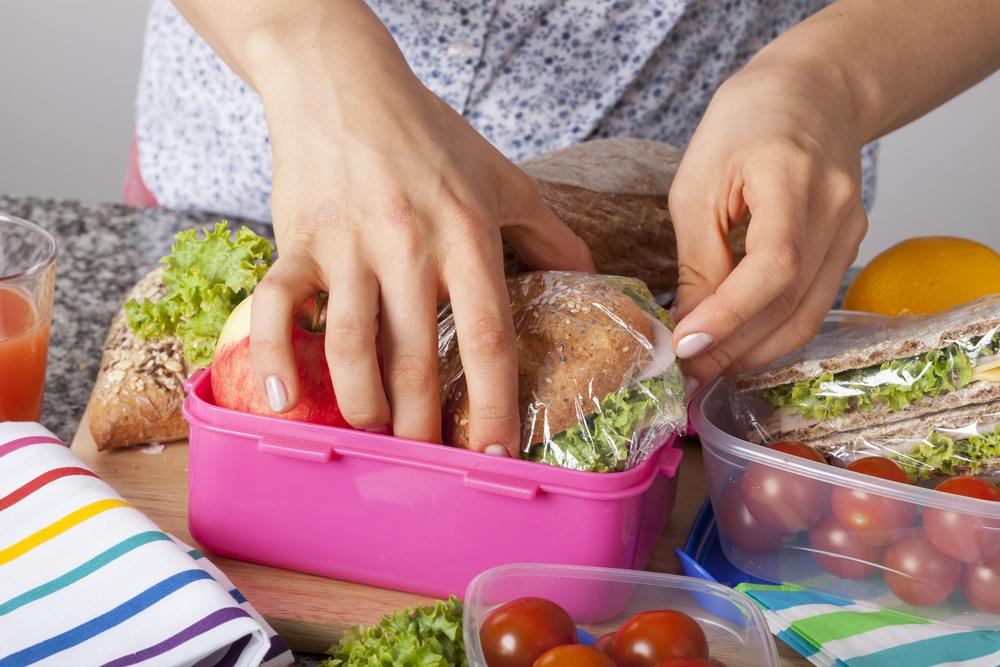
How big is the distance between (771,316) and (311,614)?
1.64ft

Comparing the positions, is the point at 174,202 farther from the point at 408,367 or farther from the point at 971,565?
the point at 971,565

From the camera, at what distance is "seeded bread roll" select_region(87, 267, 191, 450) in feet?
3.81

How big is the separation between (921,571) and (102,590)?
67cm

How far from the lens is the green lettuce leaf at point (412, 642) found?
29.9 inches

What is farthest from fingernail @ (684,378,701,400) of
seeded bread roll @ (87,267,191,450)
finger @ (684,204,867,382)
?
seeded bread roll @ (87,267,191,450)

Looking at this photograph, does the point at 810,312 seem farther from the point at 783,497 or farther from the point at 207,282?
the point at 207,282

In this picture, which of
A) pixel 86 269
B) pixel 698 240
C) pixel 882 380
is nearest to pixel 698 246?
pixel 698 240

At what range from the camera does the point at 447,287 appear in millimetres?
881

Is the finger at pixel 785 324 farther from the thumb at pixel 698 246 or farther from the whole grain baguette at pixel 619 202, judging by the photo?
the whole grain baguette at pixel 619 202

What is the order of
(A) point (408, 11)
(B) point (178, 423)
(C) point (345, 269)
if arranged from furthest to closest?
(A) point (408, 11) < (B) point (178, 423) < (C) point (345, 269)

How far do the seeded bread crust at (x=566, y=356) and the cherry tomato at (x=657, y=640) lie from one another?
20 centimetres

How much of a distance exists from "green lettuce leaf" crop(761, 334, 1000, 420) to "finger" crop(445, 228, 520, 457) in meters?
0.32

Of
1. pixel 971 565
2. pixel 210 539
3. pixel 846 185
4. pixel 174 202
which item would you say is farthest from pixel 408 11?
pixel 971 565

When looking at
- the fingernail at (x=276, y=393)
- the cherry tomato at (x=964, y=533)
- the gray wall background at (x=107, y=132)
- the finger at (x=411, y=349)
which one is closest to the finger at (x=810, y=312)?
the cherry tomato at (x=964, y=533)
